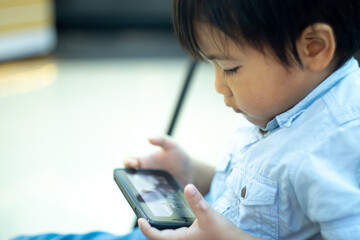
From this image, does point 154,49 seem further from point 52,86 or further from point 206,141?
point 206,141

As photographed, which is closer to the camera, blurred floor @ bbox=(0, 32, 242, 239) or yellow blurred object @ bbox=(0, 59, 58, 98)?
blurred floor @ bbox=(0, 32, 242, 239)

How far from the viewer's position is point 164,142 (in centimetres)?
85

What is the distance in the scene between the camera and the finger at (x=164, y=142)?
844 millimetres

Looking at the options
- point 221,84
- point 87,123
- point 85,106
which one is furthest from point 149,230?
point 85,106

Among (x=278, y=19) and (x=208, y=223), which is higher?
(x=278, y=19)

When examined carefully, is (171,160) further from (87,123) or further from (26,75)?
(26,75)

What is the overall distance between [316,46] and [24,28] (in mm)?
2640

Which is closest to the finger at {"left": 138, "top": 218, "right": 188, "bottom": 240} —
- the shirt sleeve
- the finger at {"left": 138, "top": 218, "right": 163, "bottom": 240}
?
the finger at {"left": 138, "top": 218, "right": 163, "bottom": 240}

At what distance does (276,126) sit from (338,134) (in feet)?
0.33

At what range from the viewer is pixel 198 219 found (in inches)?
23.5

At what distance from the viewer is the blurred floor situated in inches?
61.3

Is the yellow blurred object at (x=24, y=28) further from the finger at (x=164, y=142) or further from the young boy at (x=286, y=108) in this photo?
the young boy at (x=286, y=108)

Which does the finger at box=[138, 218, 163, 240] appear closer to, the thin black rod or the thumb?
the thumb

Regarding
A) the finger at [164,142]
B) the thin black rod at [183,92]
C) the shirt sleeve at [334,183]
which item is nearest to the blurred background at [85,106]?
the thin black rod at [183,92]
